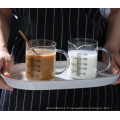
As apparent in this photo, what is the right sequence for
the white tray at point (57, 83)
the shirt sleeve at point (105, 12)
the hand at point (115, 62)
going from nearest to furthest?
1. the white tray at point (57, 83)
2. the hand at point (115, 62)
3. the shirt sleeve at point (105, 12)

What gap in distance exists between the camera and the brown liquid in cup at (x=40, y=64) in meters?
0.80

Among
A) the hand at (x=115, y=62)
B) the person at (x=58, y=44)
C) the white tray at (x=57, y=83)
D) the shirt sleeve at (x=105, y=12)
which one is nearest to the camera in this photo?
the white tray at (x=57, y=83)

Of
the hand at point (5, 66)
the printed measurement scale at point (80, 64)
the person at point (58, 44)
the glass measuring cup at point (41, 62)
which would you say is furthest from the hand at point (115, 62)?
the hand at point (5, 66)

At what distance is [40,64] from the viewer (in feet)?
2.64

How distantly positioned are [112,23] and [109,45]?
0.18 meters

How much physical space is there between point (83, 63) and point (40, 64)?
19 centimetres

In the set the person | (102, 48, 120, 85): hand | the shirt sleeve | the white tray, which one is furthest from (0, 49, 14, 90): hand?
the shirt sleeve

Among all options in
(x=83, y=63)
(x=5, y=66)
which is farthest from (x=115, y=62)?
(x=5, y=66)

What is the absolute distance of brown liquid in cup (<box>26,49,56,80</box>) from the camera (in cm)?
80

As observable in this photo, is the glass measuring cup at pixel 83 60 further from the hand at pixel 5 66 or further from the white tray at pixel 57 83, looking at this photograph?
the hand at pixel 5 66

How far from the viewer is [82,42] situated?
0.90 metres

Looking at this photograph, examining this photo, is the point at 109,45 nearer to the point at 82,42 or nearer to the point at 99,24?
the point at 99,24

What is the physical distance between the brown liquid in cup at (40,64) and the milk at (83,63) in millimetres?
99

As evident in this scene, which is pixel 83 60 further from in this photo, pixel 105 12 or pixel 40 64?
pixel 105 12
